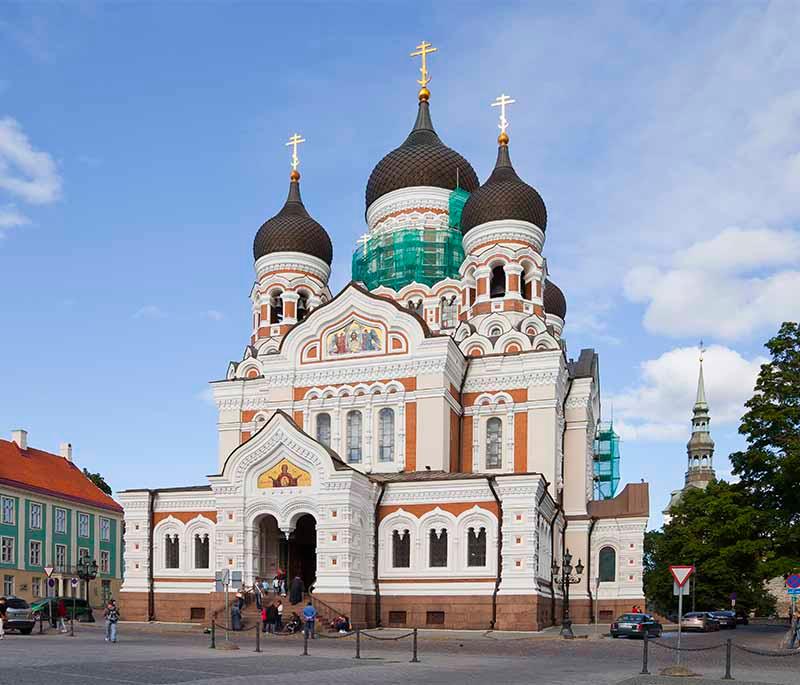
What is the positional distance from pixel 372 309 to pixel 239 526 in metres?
10.5

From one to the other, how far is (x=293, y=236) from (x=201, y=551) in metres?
16.9

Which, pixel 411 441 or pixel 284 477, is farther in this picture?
pixel 411 441

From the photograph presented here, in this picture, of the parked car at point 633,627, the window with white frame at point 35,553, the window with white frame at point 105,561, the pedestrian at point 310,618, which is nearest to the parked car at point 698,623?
the parked car at point 633,627

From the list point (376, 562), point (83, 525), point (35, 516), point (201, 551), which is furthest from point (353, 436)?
point (83, 525)

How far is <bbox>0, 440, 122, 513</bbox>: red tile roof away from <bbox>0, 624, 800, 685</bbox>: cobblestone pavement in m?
24.3

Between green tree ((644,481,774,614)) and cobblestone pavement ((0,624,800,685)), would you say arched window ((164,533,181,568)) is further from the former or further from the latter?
green tree ((644,481,774,614))

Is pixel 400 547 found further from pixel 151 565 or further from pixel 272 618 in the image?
pixel 151 565

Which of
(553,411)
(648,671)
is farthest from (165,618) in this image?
(648,671)

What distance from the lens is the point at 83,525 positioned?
58125 millimetres

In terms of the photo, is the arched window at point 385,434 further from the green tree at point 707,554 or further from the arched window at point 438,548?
the green tree at point 707,554

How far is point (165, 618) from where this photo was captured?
37.8 meters

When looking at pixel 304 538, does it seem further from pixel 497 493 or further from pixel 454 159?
pixel 454 159

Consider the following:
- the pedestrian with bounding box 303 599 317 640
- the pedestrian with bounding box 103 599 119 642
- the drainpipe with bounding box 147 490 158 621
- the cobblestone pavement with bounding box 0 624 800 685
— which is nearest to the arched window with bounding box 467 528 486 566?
the cobblestone pavement with bounding box 0 624 800 685

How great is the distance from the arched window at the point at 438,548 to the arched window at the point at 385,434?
5036 millimetres
